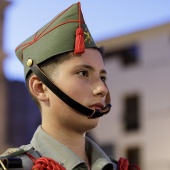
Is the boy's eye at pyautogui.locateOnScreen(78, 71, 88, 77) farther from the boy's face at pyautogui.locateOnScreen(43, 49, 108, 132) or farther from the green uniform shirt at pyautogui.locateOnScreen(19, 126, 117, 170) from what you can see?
the green uniform shirt at pyautogui.locateOnScreen(19, 126, 117, 170)

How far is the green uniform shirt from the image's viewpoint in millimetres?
2221

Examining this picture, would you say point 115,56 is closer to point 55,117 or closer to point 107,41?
point 107,41

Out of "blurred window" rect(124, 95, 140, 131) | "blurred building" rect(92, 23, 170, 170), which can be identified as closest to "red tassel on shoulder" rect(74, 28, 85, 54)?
"blurred building" rect(92, 23, 170, 170)

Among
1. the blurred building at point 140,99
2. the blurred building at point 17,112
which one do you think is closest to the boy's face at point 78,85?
the blurred building at point 140,99

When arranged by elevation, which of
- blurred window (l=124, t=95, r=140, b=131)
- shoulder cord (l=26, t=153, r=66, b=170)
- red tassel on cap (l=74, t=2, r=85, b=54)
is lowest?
blurred window (l=124, t=95, r=140, b=131)

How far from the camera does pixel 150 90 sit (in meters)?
18.5

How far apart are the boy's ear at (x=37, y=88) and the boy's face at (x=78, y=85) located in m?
0.05

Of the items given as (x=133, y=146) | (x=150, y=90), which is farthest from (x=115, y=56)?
(x=133, y=146)

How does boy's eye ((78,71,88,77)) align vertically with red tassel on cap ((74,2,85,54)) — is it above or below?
below

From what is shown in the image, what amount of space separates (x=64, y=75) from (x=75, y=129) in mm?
222

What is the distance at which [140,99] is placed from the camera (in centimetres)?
1892

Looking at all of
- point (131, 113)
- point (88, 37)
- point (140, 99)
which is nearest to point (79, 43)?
point (88, 37)

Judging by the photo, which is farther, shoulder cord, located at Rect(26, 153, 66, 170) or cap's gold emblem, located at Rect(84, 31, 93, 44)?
cap's gold emblem, located at Rect(84, 31, 93, 44)

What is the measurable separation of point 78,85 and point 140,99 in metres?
16.8
